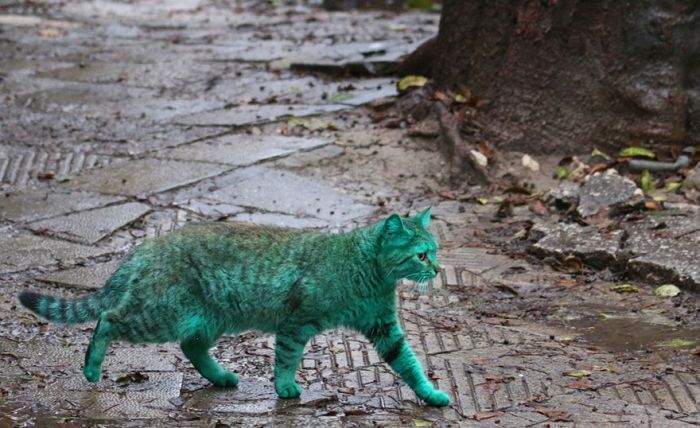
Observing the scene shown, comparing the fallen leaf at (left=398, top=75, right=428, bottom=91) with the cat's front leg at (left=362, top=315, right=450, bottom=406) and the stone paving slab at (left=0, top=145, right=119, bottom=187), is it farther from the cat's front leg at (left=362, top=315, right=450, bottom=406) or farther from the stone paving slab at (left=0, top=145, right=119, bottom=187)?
the cat's front leg at (left=362, top=315, right=450, bottom=406)

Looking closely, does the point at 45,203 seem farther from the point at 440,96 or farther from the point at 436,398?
the point at 436,398

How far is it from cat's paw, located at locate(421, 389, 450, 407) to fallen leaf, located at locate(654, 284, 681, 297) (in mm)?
2148

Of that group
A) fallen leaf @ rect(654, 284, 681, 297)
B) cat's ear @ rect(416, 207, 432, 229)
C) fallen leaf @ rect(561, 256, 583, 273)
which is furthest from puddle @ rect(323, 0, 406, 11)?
cat's ear @ rect(416, 207, 432, 229)

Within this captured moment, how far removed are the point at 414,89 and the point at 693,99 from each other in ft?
8.81

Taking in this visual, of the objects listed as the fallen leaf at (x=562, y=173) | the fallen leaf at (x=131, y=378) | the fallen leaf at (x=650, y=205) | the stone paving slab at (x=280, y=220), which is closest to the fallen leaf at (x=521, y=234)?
the fallen leaf at (x=650, y=205)

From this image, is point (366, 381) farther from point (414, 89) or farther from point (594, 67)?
point (414, 89)

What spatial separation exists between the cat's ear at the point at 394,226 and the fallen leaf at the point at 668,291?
2309 mm

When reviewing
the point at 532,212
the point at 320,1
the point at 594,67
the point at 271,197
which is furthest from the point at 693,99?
the point at 320,1

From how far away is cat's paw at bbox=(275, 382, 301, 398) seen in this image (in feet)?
15.6

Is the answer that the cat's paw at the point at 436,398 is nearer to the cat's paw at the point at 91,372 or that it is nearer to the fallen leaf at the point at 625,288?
the cat's paw at the point at 91,372

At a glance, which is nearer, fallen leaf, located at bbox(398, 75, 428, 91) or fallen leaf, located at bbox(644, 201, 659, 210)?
fallen leaf, located at bbox(644, 201, 659, 210)

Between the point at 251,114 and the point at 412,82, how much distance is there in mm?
1541

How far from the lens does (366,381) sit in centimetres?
507

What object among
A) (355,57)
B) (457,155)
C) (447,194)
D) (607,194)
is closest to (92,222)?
(447,194)
